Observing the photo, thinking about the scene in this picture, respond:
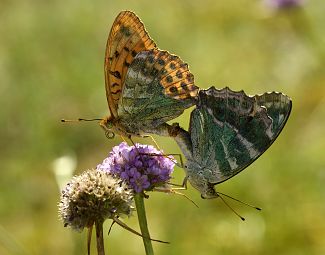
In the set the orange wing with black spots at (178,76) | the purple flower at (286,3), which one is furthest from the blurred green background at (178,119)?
the orange wing with black spots at (178,76)

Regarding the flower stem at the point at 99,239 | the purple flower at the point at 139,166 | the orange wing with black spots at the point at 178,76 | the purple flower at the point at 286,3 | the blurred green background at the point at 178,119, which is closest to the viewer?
the flower stem at the point at 99,239

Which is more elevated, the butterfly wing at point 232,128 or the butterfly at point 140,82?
the butterfly at point 140,82

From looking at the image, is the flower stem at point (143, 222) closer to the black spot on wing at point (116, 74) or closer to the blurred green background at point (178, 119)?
the black spot on wing at point (116, 74)

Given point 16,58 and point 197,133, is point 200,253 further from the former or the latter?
point 16,58

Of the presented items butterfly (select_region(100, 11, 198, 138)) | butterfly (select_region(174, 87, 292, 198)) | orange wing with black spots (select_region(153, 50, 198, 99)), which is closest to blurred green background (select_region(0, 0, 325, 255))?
butterfly (select_region(100, 11, 198, 138))

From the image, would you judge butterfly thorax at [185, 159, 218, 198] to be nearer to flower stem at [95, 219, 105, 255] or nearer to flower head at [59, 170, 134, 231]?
flower head at [59, 170, 134, 231]

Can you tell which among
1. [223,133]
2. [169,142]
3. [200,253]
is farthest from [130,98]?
[169,142]
